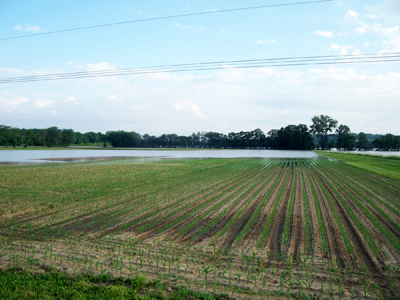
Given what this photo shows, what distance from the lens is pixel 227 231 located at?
30.6ft

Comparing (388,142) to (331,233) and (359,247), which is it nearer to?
(331,233)

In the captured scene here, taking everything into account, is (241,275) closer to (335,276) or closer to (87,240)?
(335,276)

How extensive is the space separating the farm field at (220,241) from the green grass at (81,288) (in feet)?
0.77

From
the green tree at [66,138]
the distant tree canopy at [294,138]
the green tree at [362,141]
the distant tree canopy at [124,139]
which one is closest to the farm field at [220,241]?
the distant tree canopy at [294,138]

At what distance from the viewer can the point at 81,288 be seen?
17.6ft

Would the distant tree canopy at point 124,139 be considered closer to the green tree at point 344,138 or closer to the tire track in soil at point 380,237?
the green tree at point 344,138

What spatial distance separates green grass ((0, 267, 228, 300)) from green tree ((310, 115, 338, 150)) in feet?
515

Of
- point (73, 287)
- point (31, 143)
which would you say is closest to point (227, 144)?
point (31, 143)

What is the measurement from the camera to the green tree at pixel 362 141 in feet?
485

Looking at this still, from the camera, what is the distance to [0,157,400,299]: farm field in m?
5.93

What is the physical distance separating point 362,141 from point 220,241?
16532 cm

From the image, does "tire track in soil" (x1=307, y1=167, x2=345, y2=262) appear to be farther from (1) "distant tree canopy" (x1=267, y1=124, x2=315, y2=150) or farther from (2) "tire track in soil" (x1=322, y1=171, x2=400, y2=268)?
(1) "distant tree canopy" (x1=267, y1=124, x2=315, y2=150)

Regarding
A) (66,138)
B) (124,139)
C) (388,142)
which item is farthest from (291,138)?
(66,138)

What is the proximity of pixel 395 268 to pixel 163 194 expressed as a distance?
38.9 feet
